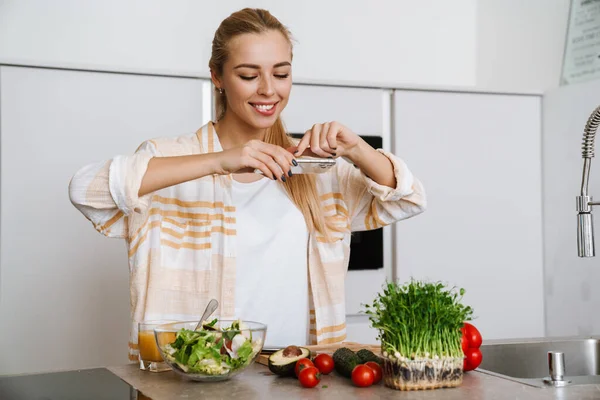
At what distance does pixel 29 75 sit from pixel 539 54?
8.11 feet

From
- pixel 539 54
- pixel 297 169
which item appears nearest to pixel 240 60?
pixel 297 169

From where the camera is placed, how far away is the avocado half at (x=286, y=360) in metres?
1.60

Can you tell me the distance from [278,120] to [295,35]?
184cm

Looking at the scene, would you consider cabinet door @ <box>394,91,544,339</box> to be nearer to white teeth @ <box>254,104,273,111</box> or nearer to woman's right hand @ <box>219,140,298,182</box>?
white teeth @ <box>254,104,273,111</box>

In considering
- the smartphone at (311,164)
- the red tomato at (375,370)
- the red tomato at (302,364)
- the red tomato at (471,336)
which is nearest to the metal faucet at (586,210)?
the red tomato at (471,336)

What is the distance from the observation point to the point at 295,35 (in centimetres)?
412

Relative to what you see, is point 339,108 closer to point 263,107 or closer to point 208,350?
point 263,107

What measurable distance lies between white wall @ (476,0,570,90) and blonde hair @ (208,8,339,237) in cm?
193

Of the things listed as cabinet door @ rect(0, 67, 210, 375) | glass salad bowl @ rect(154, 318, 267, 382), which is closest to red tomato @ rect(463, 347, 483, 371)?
glass salad bowl @ rect(154, 318, 267, 382)

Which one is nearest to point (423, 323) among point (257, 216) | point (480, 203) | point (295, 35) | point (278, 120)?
point (257, 216)

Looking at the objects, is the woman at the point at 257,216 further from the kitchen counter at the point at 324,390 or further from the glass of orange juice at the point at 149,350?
the kitchen counter at the point at 324,390

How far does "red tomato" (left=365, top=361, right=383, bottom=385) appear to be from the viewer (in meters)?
1.56

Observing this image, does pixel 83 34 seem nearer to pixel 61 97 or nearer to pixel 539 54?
pixel 61 97

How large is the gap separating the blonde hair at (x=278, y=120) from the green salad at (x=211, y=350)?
75 cm
